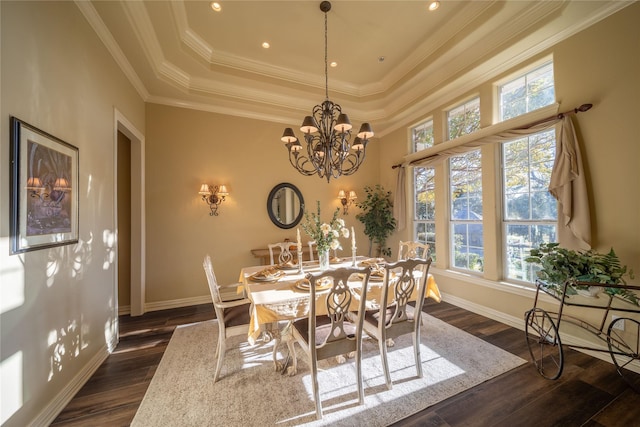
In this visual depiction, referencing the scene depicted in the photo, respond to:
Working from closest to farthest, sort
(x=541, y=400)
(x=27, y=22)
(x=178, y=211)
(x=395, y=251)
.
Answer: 1. (x=27, y=22)
2. (x=541, y=400)
3. (x=178, y=211)
4. (x=395, y=251)

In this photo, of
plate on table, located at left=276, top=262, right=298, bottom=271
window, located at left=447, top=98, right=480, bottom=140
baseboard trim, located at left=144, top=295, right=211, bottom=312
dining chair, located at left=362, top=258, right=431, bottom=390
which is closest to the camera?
dining chair, located at left=362, top=258, right=431, bottom=390

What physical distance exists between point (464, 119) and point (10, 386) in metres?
5.28

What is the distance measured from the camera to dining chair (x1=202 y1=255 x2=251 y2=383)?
2094 mm

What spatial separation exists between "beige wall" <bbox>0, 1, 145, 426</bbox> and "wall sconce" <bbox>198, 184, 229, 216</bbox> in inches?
55.2

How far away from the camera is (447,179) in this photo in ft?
13.3

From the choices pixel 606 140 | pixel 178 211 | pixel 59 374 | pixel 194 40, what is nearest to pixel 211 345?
pixel 59 374

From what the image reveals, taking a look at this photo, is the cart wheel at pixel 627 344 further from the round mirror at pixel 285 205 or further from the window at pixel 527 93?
the round mirror at pixel 285 205

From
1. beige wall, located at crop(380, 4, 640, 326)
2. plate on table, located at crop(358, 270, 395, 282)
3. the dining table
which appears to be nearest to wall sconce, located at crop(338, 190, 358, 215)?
the dining table

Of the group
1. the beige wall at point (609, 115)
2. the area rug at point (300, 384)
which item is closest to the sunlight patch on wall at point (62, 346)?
the area rug at point (300, 384)

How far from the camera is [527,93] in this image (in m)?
3.07

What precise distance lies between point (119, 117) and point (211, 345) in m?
2.84

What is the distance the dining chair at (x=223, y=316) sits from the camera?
6.87ft

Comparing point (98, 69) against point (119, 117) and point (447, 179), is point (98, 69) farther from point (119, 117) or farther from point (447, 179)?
point (447, 179)

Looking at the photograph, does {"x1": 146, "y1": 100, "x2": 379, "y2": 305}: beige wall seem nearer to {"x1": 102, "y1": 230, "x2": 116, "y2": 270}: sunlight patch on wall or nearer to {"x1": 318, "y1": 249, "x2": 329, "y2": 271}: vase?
{"x1": 102, "y1": 230, "x2": 116, "y2": 270}: sunlight patch on wall
